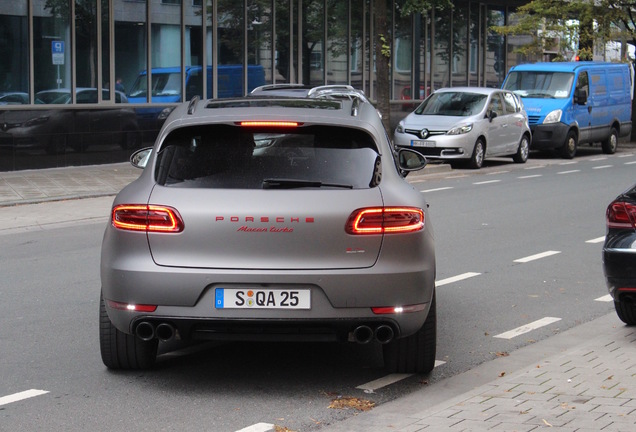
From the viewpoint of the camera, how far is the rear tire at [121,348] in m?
6.50

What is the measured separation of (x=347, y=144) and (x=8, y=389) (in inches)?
93.1

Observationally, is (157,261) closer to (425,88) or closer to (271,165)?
(271,165)

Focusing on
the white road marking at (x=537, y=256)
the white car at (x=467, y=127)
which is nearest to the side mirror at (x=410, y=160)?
the white road marking at (x=537, y=256)

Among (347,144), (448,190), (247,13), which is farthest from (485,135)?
(347,144)

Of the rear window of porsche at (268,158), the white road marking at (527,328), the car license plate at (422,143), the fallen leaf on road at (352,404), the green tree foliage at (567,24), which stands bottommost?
the white road marking at (527,328)

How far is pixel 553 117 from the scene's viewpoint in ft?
88.9

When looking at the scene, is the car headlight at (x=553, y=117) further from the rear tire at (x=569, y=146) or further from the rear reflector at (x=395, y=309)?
the rear reflector at (x=395, y=309)

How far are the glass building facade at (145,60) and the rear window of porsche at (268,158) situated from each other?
1485 centimetres

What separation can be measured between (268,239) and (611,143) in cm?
2566

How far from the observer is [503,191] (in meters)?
18.8

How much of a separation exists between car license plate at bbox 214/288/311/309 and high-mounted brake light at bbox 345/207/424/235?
19.5 inches

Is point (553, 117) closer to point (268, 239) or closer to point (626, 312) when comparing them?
point (626, 312)

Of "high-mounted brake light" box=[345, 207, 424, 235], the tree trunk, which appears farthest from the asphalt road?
the tree trunk

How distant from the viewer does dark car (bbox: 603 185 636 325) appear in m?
7.38
